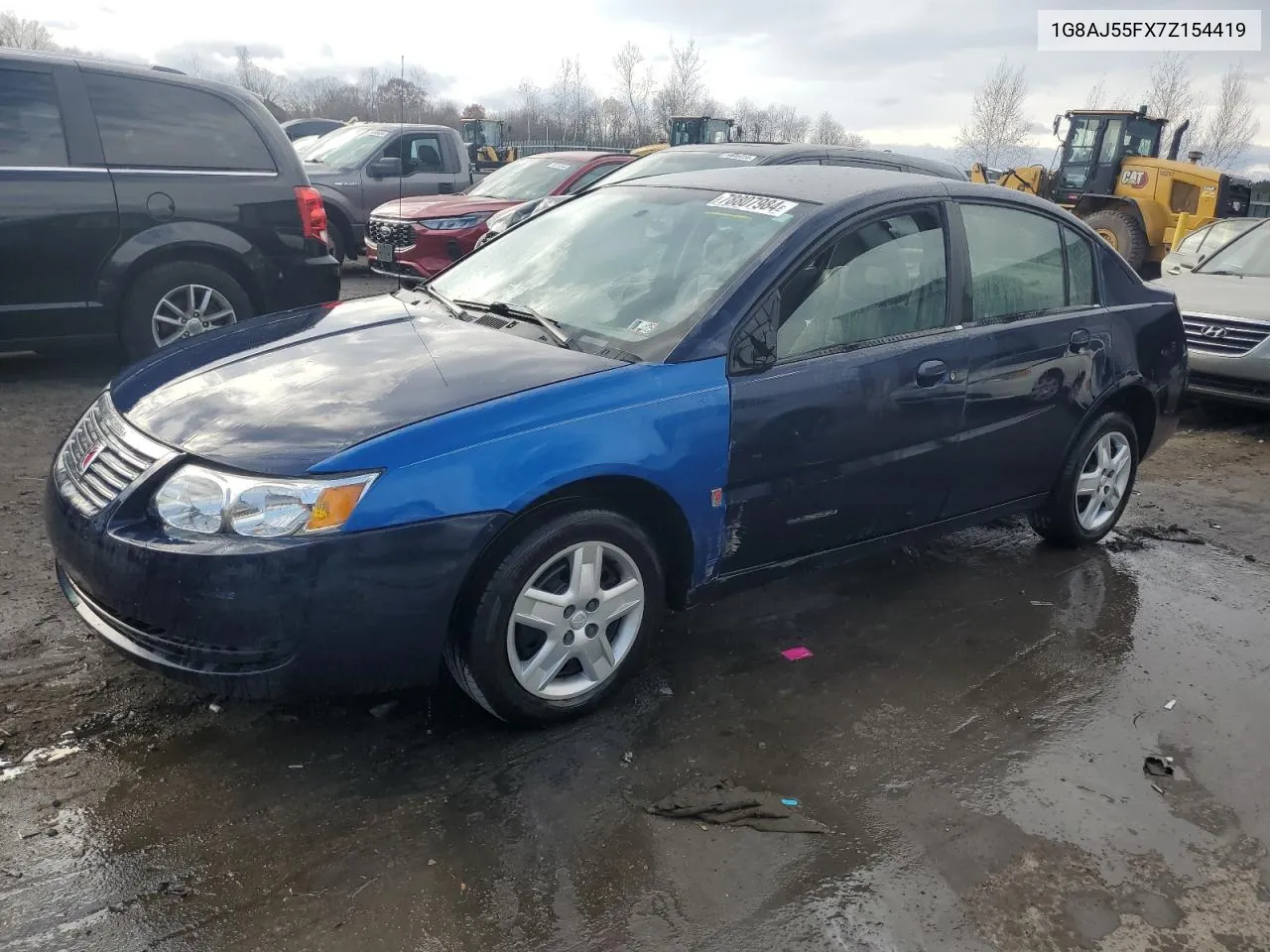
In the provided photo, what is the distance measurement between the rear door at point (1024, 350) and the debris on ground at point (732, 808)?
172cm

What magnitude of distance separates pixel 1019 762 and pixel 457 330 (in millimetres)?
2308

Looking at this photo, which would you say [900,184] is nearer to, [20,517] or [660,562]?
[660,562]

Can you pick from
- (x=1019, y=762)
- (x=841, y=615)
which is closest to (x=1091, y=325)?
(x=841, y=615)

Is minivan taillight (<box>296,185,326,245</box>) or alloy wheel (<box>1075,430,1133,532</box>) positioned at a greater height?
minivan taillight (<box>296,185,326,245</box>)

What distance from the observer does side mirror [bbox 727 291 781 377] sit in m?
3.25

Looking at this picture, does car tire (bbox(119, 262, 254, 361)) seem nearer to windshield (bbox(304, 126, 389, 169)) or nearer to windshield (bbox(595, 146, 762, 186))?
windshield (bbox(595, 146, 762, 186))

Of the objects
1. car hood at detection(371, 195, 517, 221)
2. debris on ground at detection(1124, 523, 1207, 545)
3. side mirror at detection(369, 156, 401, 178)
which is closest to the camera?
debris on ground at detection(1124, 523, 1207, 545)

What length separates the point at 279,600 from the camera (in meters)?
2.55

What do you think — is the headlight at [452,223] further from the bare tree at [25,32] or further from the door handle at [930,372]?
the bare tree at [25,32]

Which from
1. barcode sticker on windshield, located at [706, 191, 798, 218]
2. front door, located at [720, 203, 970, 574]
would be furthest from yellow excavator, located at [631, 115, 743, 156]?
front door, located at [720, 203, 970, 574]

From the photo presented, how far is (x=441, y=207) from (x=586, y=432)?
8217mm

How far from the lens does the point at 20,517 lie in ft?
14.3

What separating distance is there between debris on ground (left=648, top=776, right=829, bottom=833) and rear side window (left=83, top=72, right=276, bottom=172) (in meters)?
5.43

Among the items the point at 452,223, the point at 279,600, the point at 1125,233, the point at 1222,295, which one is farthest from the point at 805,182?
the point at 1125,233
